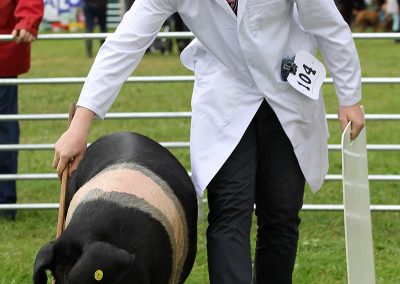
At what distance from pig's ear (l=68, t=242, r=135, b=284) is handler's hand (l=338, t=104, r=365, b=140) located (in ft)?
3.96

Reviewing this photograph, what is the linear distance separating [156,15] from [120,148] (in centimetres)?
51

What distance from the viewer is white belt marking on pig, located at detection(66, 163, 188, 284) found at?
342 centimetres

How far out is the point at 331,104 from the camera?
441 inches

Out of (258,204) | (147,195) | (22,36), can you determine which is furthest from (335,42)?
(22,36)

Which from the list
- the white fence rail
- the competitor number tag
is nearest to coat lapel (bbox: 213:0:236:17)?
the competitor number tag

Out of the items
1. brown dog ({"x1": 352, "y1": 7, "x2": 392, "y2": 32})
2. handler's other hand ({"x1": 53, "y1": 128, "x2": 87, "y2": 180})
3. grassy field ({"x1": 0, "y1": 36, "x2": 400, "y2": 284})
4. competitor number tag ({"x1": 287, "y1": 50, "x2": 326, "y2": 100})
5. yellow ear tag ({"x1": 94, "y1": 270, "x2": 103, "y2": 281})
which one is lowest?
brown dog ({"x1": 352, "y1": 7, "x2": 392, "y2": 32})

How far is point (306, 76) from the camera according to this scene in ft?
12.8

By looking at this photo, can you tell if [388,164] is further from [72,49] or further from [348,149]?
[72,49]

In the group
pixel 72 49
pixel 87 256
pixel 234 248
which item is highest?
pixel 87 256

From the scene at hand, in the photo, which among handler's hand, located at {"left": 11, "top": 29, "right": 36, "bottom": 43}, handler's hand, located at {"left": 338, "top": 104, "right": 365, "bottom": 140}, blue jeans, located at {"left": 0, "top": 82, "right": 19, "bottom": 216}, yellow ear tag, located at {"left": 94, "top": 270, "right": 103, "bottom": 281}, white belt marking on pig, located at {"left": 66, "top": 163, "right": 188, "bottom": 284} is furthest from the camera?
blue jeans, located at {"left": 0, "top": 82, "right": 19, "bottom": 216}

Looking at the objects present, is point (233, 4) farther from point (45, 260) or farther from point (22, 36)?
point (22, 36)

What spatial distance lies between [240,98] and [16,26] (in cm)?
265

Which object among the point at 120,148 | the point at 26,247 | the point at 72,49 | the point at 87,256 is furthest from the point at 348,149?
the point at 72,49

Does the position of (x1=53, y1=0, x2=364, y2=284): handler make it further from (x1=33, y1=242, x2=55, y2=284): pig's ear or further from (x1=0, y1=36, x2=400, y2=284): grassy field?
(x1=0, y1=36, x2=400, y2=284): grassy field
